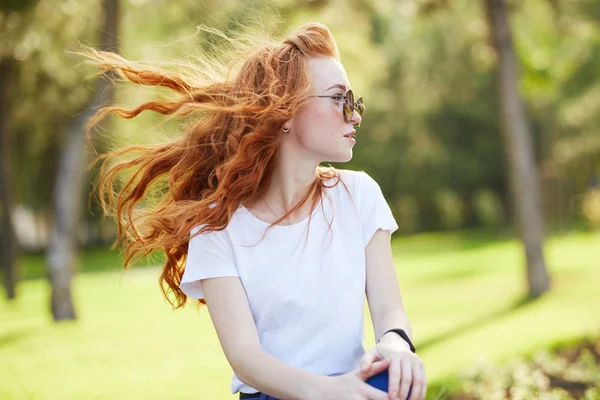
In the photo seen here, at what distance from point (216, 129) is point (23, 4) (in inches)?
424

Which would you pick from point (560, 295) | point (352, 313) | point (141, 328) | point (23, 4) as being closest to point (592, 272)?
point (560, 295)

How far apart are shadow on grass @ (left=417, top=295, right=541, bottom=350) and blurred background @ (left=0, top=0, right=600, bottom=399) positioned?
4 centimetres

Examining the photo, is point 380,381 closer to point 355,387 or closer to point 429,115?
point 355,387

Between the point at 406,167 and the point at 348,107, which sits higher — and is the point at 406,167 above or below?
below

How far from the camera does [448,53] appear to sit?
30.0 meters

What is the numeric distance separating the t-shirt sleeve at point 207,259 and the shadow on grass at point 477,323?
6.02 m

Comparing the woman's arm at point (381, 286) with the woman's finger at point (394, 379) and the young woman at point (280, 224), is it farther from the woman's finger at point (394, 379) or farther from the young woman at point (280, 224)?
the woman's finger at point (394, 379)

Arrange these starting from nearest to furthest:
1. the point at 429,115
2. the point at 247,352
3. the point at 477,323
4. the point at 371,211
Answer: the point at 247,352 < the point at 371,211 < the point at 477,323 < the point at 429,115

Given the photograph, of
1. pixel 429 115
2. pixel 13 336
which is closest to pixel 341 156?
pixel 13 336

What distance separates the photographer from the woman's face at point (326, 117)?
105 inches

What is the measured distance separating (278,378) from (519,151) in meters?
9.96

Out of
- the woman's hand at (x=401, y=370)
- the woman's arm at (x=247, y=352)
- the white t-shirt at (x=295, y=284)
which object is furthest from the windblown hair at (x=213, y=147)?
the woman's hand at (x=401, y=370)

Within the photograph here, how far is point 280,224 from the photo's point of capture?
8.87 ft

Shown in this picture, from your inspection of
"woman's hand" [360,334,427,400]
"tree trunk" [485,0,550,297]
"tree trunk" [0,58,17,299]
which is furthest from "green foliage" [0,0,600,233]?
"woman's hand" [360,334,427,400]
